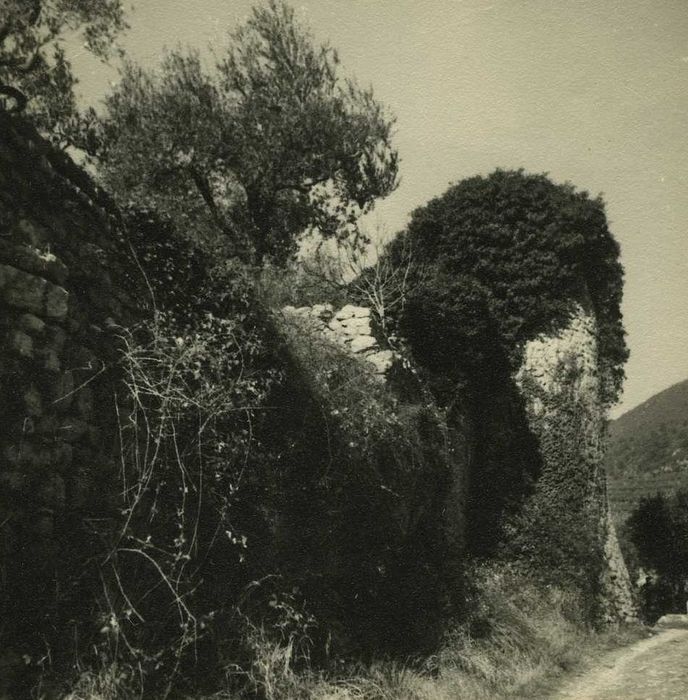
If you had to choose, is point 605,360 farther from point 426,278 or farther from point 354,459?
point 354,459

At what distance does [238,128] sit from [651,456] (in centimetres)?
5018

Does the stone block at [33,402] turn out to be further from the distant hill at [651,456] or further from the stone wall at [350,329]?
the distant hill at [651,456]

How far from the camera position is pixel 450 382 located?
10.7 metres

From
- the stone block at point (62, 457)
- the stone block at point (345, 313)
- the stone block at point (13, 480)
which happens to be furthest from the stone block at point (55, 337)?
the stone block at point (345, 313)

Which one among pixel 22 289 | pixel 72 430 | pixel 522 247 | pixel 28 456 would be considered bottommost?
pixel 28 456

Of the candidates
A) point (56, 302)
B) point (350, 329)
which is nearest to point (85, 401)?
point (56, 302)

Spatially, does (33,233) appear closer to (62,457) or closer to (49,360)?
(49,360)

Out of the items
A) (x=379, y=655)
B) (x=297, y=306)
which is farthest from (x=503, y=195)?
(x=379, y=655)

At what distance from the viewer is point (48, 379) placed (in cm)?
375

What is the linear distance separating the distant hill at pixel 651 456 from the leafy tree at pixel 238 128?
23948mm

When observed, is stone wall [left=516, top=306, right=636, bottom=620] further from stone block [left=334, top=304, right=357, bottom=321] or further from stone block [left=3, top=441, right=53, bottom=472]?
stone block [left=3, top=441, right=53, bottom=472]

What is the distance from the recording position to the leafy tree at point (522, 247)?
1239 cm

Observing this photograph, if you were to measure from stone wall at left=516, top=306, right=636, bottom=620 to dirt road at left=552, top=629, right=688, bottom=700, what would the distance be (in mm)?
1737

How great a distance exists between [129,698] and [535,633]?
23.3ft
